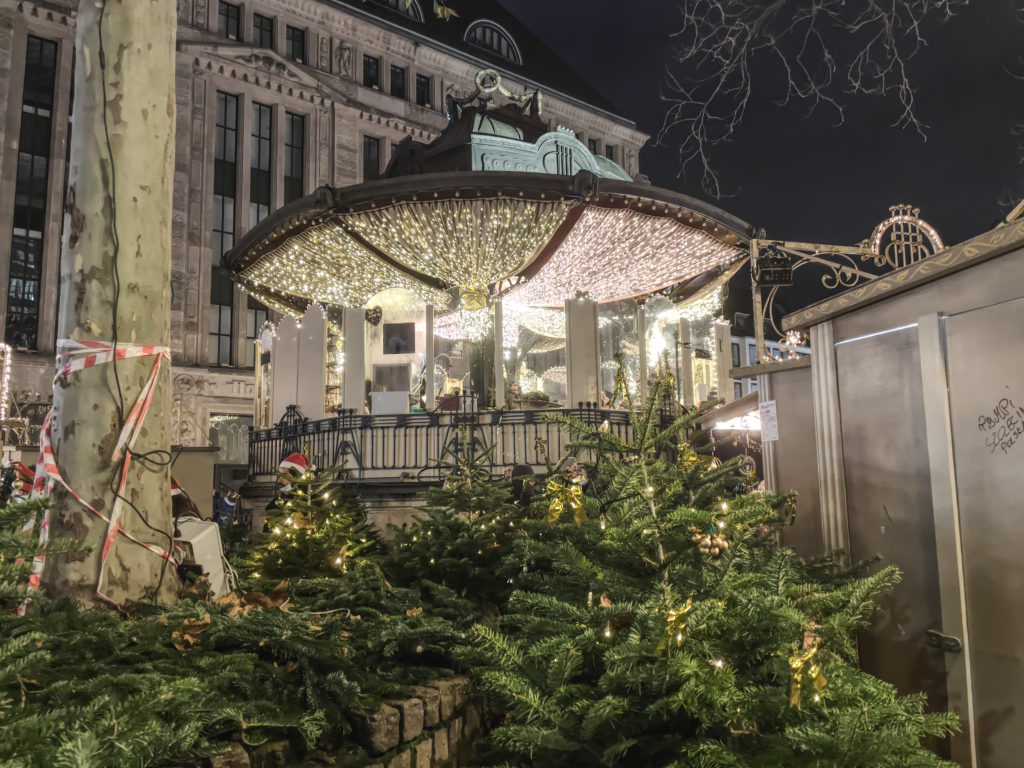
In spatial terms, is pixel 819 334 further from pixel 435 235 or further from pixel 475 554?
pixel 435 235

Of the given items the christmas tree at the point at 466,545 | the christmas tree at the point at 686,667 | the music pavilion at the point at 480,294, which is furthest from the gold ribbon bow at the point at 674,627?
the music pavilion at the point at 480,294

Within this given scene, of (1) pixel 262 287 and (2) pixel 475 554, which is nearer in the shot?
(2) pixel 475 554

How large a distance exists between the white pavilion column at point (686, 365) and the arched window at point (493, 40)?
89.4ft

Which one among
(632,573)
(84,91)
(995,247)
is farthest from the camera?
(84,91)

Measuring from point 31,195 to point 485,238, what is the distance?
20.7 meters

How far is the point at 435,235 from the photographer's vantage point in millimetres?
13398

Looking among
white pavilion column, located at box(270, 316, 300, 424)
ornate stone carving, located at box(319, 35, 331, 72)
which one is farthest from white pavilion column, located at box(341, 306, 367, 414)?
ornate stone carving, located at box(319, 35, 331, 72)

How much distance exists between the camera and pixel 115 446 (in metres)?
4.20

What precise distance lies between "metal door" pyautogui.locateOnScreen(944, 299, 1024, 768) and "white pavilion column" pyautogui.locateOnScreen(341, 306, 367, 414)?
11.7 metres

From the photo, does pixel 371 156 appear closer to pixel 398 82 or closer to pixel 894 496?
pixel 398 82

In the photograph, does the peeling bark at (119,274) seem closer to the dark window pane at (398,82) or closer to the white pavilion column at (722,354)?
the white pavilion column at (722,354)

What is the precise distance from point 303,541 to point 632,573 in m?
3.97

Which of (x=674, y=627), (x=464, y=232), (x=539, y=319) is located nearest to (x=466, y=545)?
(x=674, y=627)

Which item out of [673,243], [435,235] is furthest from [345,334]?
[673,243]
